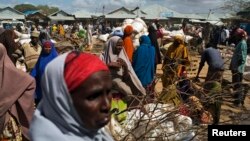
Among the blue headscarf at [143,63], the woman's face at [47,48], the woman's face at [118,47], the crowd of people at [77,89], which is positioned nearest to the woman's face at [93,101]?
the crowd of people at [77,89]

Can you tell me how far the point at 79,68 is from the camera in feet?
4.68

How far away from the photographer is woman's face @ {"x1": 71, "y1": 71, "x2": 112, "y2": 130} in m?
1.44

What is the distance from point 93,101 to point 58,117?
14 cm

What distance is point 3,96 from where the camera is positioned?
2986 mm

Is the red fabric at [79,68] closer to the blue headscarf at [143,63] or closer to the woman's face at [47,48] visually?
the woman's face at [47,48]

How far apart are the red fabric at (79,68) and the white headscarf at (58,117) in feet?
0.06

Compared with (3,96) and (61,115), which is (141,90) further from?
(61,115)

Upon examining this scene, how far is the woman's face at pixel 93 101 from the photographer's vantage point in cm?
144

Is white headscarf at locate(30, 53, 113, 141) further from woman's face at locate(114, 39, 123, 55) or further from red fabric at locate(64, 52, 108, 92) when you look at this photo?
woman's face at locate(114, 39, 123, 55)

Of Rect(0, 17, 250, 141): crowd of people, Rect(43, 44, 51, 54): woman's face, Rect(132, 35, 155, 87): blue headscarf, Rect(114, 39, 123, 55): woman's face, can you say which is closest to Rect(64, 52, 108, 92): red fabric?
Rect(0, 17, 250, 141): crowd of people

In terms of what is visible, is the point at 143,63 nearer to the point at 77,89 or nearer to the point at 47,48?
the point at 47,48

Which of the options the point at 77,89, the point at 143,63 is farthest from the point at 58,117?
the point at 143,63

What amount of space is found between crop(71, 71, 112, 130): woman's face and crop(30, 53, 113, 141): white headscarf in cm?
2

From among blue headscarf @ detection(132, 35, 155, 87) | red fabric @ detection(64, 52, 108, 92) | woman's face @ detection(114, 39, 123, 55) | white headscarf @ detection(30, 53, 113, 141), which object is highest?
red fabric @ detection(64, 52, 108, 92)
